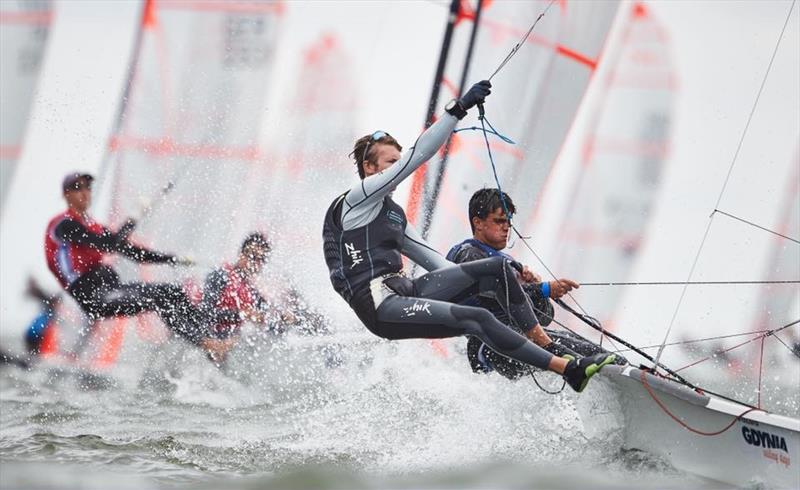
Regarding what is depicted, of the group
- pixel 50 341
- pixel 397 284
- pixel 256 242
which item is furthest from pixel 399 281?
pixel 50 341

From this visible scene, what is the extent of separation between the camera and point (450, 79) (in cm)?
786

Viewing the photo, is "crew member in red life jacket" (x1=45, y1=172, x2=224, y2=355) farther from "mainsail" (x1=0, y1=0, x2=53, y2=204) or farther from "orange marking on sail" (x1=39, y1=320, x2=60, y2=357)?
"mainsail" (x1=0, y1=0, x2=53, y2=204)

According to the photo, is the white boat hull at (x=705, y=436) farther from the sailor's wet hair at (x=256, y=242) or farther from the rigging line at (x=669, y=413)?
the sailor's wet hair at (x=256, y=242)

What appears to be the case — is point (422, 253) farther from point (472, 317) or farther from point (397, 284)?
point (472, 317)

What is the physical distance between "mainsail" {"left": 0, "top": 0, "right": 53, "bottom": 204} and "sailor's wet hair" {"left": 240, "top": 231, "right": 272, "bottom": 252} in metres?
2.34

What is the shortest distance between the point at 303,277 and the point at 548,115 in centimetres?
183

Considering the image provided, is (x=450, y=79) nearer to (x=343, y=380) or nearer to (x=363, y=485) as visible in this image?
(x=343, y=380)

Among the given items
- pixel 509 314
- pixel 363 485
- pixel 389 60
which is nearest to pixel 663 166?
pixel 389 60

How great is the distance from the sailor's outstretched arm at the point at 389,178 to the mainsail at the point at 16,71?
18.2 ft

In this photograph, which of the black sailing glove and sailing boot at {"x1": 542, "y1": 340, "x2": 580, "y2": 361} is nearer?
the black sailing glove

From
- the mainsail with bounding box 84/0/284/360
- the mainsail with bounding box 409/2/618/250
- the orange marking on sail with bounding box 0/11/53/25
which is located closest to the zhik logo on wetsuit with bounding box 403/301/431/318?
the mainsail with bounding box 409/2/618/250

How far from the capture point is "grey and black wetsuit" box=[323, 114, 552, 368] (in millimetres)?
3891

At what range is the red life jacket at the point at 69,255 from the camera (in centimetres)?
743

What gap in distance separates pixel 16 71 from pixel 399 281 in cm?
582
